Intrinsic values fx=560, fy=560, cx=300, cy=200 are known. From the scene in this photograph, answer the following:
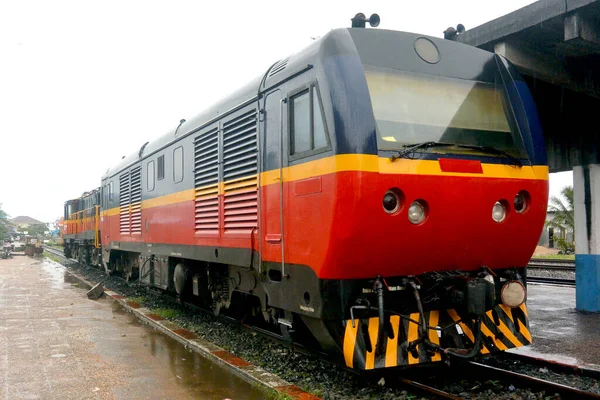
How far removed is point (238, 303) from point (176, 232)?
5.07 ft

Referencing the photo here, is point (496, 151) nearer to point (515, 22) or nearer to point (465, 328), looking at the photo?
point (465, 328)

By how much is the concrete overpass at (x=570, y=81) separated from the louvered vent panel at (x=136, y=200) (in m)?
7.12

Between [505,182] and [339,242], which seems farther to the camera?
[505,182]

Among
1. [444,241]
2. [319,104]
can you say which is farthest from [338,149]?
[444,241]

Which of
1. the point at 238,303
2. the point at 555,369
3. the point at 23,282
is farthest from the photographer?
the point at 23,282

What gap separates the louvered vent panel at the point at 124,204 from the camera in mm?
13146

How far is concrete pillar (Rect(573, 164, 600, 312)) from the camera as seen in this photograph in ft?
31.4

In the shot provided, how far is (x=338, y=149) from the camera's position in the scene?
469cm

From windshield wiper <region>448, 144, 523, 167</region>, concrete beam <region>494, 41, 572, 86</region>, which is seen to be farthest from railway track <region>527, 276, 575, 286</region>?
Answer: windshield wiper <region>448, 144, 523, 167</region>

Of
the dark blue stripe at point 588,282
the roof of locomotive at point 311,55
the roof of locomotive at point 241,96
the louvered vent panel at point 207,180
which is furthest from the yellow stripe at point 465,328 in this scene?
the dark blue stripe at point 588,282

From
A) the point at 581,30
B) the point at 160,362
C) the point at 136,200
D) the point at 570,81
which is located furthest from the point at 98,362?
the point at 570,81

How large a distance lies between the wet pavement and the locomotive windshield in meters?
2.84

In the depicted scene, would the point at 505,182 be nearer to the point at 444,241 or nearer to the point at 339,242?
the point at 444,241

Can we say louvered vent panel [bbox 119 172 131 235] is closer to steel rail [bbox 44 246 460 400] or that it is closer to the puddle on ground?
the puddle on ground
